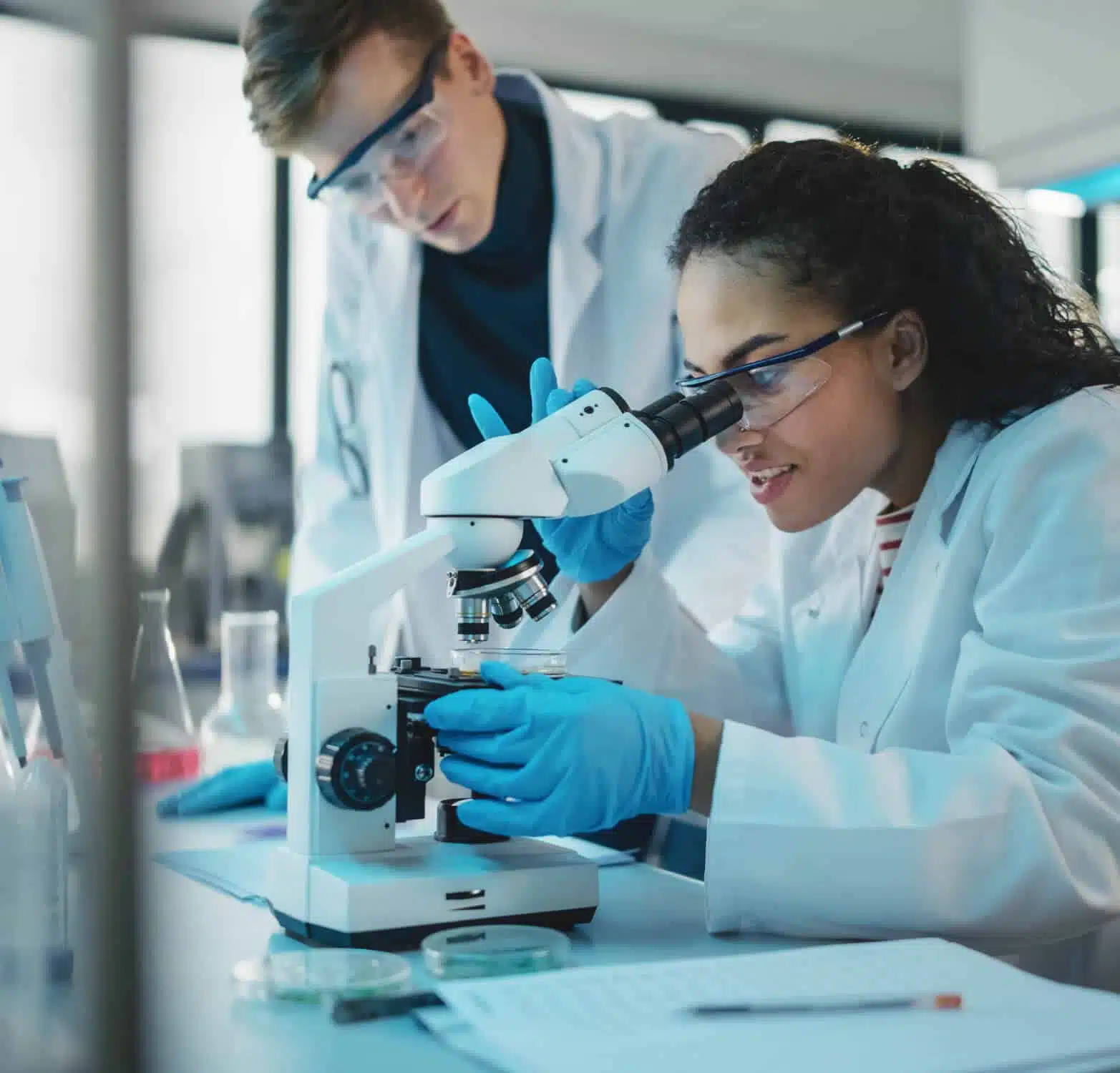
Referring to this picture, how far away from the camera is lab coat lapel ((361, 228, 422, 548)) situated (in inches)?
98.5

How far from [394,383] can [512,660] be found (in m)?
1.36

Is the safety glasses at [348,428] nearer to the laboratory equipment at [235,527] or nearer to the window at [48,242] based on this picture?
the laboratory equipment at [235,527]

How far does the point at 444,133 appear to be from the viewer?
7.03 feet

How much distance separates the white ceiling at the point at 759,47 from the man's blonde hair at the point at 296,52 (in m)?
3.02

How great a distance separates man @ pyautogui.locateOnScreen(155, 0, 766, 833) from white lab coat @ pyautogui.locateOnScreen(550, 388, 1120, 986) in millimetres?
684

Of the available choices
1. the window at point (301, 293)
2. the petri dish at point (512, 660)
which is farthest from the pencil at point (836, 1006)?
the window at point (301, 293)

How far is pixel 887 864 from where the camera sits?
108 cm

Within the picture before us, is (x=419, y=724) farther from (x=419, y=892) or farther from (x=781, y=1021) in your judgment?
(x=781, y=1021)

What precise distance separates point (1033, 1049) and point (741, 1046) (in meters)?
0.18

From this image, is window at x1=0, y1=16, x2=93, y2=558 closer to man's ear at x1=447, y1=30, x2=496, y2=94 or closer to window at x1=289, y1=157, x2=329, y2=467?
man's ear at x1=447, y1=30, x2=496, y2=94

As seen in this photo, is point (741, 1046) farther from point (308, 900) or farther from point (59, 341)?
point (59, 341)

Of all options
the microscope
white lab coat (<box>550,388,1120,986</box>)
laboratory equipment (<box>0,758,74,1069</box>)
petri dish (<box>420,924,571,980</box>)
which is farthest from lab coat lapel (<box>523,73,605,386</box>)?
laboratory equipment (<box>0,758,74,1069</box>)

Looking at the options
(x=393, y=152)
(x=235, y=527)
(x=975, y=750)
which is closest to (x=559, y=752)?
(x=975, y=750)

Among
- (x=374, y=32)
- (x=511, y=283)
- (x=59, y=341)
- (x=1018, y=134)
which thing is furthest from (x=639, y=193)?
→ (x=59, y=341)
